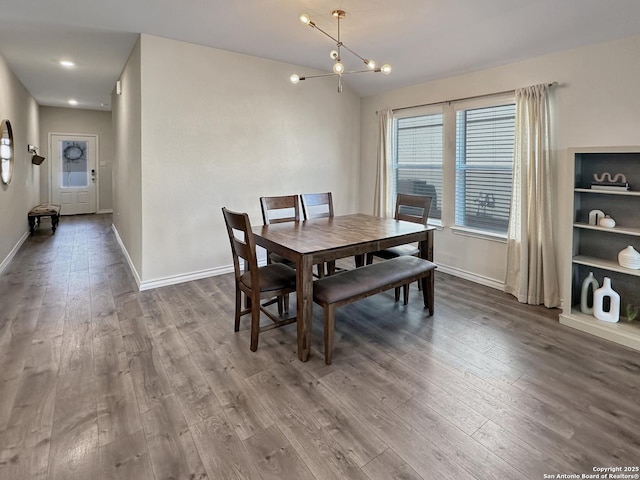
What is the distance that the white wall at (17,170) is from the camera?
4.69m

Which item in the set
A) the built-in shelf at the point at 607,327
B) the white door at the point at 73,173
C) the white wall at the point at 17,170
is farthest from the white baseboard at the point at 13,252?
the built-in shelf at the point at 607,327

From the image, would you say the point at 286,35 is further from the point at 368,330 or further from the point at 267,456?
the point at 267,456

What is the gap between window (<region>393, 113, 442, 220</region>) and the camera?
15.0 ft

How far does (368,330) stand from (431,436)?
3.93 ft

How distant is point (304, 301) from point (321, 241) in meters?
0.51

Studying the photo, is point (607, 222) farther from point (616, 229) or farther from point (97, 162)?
point (97, 162)

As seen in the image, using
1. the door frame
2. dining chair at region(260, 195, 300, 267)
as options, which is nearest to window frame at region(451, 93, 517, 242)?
dining chair at region(260, 195, 300, 267)

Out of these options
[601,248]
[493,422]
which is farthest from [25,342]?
[601,248]

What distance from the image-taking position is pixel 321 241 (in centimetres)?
268

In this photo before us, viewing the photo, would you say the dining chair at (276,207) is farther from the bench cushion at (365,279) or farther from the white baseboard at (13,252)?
the white baseboard at (13,252)

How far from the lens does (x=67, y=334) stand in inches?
111

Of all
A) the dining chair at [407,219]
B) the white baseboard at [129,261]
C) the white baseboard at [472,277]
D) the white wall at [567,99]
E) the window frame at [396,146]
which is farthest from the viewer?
the window frame at [396,146]

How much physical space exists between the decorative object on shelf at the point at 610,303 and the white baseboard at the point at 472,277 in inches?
39.5

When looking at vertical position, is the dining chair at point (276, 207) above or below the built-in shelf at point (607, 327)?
above
